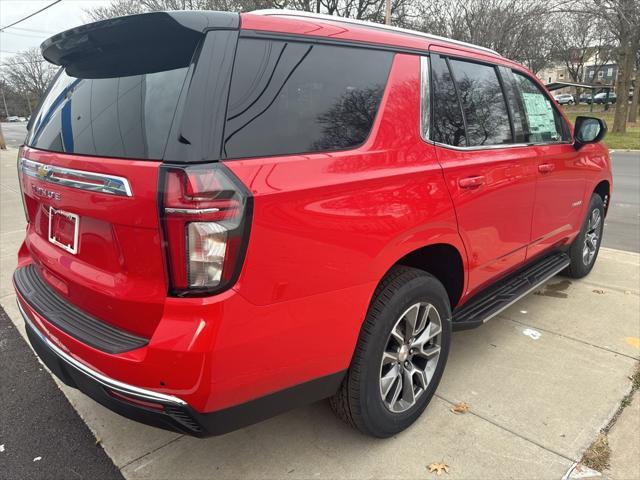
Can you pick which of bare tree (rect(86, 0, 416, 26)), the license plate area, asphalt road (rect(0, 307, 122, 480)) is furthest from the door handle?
bare tree (rect(86, 0, 416, 26))

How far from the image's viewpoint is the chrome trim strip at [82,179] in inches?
64.5

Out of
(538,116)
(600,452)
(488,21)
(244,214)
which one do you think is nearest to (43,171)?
(244,214)

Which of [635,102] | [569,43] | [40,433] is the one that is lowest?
[40,433]

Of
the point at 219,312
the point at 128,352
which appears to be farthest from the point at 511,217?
the point at 128,352

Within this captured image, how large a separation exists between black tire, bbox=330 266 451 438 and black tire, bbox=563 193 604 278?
2.59m

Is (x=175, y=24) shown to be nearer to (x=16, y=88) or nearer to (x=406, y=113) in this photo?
(x=406, y=113)

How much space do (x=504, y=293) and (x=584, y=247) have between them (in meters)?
1.82

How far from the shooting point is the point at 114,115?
5.98ft

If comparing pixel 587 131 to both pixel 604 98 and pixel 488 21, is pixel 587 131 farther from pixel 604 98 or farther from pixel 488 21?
pixel 604 98

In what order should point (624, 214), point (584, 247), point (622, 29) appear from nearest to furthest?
point (584, 247), point (624, 214), point (622, 29)

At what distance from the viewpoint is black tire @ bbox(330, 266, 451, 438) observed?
2108 mm

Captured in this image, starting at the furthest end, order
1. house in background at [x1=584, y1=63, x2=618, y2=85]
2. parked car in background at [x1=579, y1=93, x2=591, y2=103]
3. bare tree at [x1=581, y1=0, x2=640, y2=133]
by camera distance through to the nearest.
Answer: house in background at [x1=584, y1=63, x2=618, y2=85]
parked car in background at [x1=579, y1=93, x2=591, y2=103]
bare tree at [x1=581, y1=0, x2=640, y2=133]

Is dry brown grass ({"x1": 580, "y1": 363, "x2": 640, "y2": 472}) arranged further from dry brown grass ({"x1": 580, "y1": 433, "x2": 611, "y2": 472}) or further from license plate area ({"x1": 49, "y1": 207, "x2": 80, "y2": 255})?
license plate area ({"x1": 49, "y1": 207, "x2": 80, "y2": 255})

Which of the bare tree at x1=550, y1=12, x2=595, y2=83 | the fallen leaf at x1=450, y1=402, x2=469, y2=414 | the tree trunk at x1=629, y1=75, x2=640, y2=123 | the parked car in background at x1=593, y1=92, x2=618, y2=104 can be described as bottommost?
the fallen leaf at x1=450, y1=402, x2=469, y2=414
